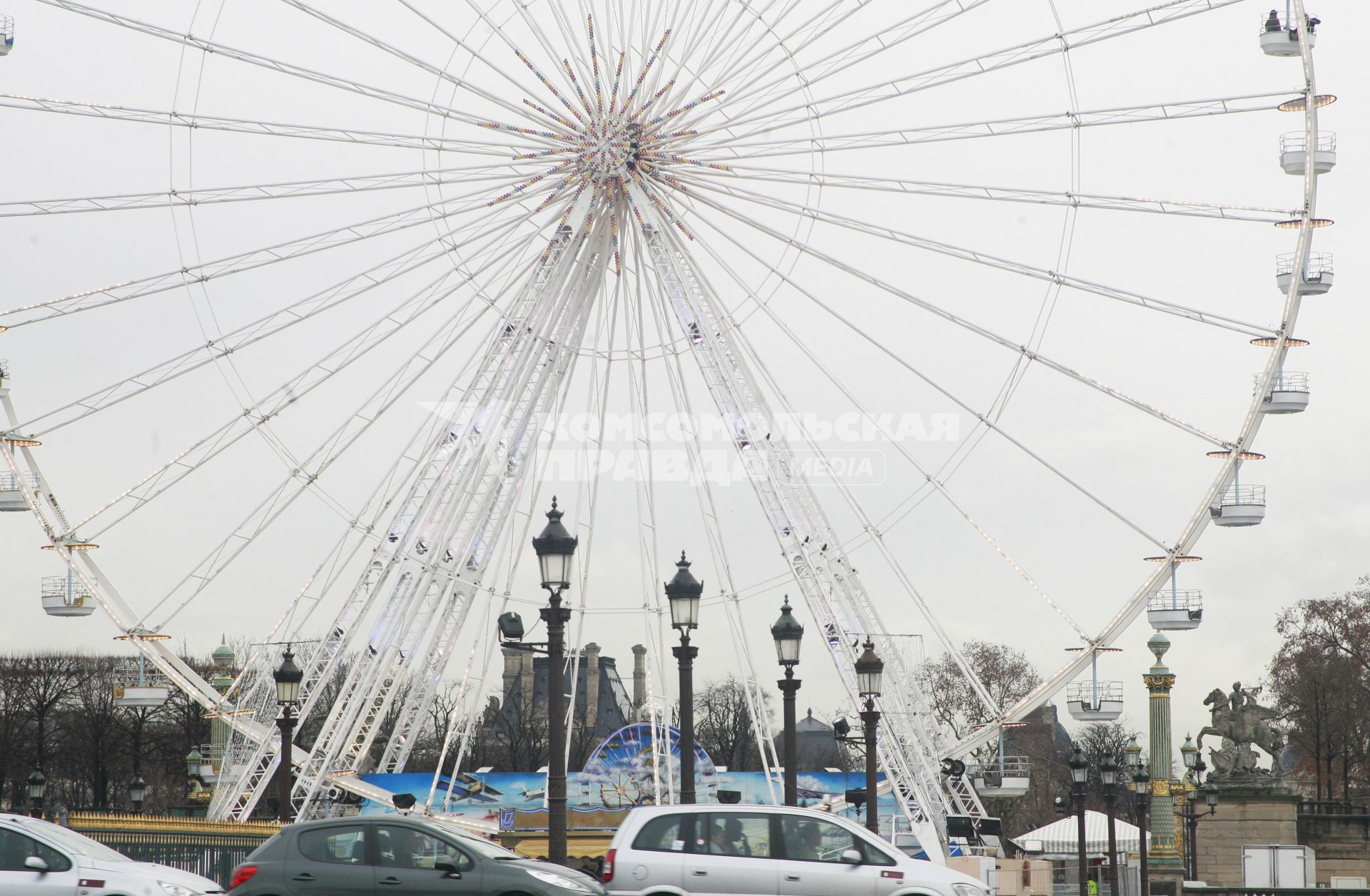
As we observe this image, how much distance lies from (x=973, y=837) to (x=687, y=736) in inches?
551

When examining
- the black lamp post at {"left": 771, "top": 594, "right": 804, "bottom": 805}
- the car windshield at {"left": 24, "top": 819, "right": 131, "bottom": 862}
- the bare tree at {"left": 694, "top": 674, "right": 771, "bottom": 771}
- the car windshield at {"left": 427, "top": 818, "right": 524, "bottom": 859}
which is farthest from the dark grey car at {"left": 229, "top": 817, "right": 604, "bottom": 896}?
the bare tree at {"left": 694, "top": 674, "right": 771, "bottom": 771}

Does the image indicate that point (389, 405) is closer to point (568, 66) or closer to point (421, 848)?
point (568, 66)

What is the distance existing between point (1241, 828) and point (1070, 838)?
17.1 ft

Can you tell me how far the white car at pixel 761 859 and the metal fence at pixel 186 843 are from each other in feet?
26.1

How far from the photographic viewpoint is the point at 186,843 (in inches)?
901

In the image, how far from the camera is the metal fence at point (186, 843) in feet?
74.1

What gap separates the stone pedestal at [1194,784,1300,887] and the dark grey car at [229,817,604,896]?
41235mm

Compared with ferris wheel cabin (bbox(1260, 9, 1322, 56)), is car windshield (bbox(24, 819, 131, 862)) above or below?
below

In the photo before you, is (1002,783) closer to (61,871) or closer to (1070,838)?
(1070,838)

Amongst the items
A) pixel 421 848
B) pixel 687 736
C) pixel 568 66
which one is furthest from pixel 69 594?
pixel 421 848

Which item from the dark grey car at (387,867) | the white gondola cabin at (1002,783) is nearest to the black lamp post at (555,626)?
the dark grey car at (387,867)

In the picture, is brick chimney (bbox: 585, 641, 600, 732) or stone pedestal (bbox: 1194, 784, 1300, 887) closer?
stone pedestal (bbox: 1194, 784, 1300, 887)

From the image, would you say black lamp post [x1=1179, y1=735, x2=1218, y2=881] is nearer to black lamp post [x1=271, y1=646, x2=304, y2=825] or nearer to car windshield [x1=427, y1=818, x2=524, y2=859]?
black lamp post [x1=271, y1=646, x2=304, y2=825]

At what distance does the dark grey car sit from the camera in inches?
599
